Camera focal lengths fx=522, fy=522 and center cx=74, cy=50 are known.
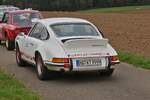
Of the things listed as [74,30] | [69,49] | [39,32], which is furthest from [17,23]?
[69,49]

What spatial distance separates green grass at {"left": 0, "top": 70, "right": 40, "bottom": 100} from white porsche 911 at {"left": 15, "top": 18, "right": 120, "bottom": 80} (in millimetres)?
886

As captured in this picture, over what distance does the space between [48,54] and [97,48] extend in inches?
42.8

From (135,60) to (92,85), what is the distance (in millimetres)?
3646

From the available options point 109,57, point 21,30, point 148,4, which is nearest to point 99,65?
point 109,57

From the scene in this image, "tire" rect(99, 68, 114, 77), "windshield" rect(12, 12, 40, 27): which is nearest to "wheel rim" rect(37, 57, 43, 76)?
"tire" rect(99, 68, 114, 77)

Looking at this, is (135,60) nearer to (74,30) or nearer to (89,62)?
(74,30)

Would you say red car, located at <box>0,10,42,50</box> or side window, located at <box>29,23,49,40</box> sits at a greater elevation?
side window, located at <box>29,23,49,40</box>

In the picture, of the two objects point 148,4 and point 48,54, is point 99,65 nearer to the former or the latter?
point 48,54

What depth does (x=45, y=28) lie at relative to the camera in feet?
41.0

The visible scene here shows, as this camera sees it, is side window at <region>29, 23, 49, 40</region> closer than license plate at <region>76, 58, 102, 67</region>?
No

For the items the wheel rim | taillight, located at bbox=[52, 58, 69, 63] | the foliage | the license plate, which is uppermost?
taillight, located at bbox=[52, 58, 69, 63]

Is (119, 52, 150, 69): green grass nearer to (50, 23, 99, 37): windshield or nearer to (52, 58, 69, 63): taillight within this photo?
(50, 23, 99, 37): windshield

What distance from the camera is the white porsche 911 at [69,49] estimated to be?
11172 mm

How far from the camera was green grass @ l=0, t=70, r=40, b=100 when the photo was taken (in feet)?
29.8
